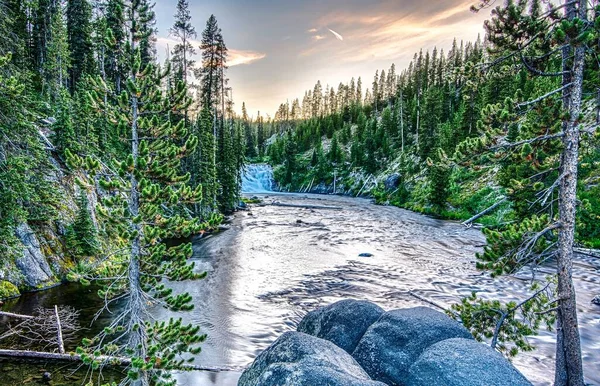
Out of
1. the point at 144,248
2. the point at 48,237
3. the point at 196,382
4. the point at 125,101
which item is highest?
the point at 125,101

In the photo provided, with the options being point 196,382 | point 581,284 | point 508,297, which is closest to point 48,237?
point 196,382

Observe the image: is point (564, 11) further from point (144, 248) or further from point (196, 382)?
point (196, 382)

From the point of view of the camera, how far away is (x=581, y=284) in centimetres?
1673

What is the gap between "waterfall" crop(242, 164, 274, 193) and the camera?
265ft

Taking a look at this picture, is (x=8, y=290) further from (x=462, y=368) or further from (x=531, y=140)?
(x=531, y=140)

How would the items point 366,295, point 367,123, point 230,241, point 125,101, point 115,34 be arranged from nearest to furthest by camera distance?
point 125,101, point 115,34, point 366,295, point 230,241, point 367,123

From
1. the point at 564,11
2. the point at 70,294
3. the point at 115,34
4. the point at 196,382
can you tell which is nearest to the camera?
the point at 564,11

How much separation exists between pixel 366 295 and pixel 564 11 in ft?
44.5

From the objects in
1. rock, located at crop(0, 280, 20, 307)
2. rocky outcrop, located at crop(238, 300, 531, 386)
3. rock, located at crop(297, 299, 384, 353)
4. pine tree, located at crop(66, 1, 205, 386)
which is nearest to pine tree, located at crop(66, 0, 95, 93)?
rock, located at crop(0, 280, 20, 307)

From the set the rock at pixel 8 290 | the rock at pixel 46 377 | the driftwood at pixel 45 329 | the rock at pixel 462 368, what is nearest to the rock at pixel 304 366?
the rock at pixel 462 368

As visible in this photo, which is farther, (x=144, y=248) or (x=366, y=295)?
(x=366, y=295)

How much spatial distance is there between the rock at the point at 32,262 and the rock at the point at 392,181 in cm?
5137

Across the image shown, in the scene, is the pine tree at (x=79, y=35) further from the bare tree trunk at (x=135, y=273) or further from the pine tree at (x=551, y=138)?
the pine tree at (x=551, y=138)

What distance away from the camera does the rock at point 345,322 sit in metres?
7.67
